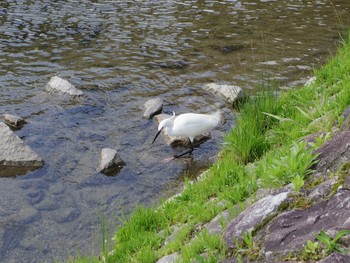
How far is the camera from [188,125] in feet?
25.0

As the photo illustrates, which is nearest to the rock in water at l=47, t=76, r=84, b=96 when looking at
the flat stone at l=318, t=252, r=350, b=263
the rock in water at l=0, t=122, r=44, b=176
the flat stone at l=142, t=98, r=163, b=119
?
the flat stone at l=142, t=98, r=163, b=119

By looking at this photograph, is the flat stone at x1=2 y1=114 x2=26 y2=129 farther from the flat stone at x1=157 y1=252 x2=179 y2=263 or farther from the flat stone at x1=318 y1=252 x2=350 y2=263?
the flat stone at x1=318 y1=252 x2=350 y2=263

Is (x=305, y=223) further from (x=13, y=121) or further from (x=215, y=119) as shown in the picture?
(x=13, y=121)

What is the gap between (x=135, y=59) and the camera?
1120 centimetres

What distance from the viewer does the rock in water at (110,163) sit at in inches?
281

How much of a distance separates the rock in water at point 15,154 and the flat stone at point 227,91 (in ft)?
12.0

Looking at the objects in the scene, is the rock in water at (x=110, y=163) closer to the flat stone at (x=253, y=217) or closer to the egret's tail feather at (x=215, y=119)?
the egret's tail feather at (x=215, y=119)

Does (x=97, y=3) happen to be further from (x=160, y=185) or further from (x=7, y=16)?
(x=160, y=185)

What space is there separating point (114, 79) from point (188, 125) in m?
3.08

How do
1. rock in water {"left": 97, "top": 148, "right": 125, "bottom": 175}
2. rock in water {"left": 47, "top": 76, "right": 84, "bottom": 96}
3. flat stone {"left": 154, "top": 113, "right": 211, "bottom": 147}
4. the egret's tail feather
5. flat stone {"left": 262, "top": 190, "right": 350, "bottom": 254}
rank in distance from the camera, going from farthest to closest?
rock in water {"left": 47, "top": 76, "right": 84, "bottom": 96}
flat stone {"left": 154, "top": 113, "right": 211, "bottom": 147}
the egret's tail feather
rock in water {"left": 97, "top": 148, "right": 125, "bottom": 175}
flat stone {"left": 262, "top": 190, "right": 350, "bottom": 254}

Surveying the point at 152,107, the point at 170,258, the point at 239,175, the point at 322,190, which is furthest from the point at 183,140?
the point at 322,190

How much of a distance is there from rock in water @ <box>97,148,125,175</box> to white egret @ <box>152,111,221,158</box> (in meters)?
0.81

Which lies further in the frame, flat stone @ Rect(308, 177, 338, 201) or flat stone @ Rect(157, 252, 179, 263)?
flat stone @ Rect(157, 252, 179, 263)

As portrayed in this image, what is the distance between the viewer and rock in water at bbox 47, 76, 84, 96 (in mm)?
9406
